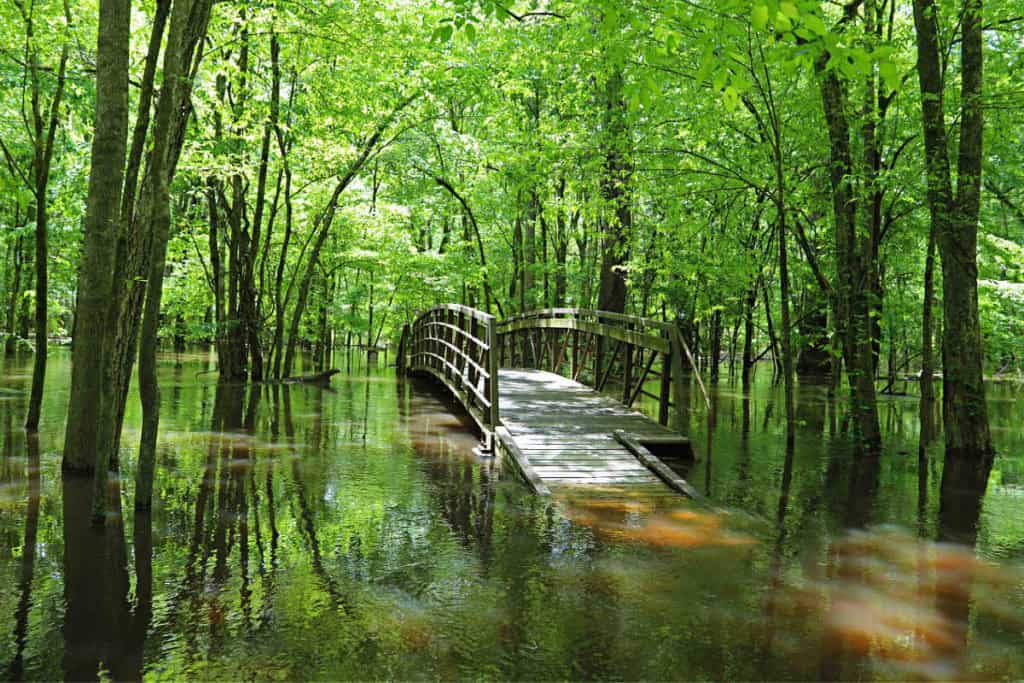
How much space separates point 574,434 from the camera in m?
9.51

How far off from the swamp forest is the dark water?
0.03 metres

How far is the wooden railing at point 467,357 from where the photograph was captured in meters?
10.4

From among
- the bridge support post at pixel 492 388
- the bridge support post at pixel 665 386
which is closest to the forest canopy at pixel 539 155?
the bridge support post at pixel 665 386

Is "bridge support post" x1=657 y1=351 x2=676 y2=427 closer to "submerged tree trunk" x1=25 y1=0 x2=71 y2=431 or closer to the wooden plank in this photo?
the wooden plank

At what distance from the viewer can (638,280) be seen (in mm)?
23734

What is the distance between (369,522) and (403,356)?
17.8 meters

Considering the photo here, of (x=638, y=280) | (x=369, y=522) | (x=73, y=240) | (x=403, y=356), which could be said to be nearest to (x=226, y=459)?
(x=369, y=522)

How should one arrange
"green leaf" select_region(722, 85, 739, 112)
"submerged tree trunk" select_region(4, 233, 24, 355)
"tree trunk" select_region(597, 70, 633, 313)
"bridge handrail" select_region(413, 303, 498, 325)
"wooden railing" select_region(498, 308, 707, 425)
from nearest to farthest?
"green leaf" select_region(722, 85, 739, 112)
"wooden railing" select_region(498, 308, 707, 425)
"bridge handrail" select_region(413, 303, 498, 325)
"tree trunk" select_region(597, 70, 633, 313)
"submerged tree trunk" select_region(4, 233, 24, 355)

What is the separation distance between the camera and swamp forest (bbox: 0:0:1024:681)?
4.20 meters

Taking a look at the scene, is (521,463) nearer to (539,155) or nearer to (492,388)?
(492,388)

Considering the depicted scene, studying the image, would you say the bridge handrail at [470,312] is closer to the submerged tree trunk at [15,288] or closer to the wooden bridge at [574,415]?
the wooden bridge at [574,415]

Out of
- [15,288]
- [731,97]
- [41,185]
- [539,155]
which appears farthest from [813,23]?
[15,288]

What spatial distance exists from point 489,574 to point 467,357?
7556 mm

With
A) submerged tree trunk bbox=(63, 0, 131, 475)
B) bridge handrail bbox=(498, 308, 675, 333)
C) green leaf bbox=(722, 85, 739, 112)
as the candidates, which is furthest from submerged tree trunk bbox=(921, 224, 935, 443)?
submerged tree trunk bbox=(63, 0, 131, 475)
